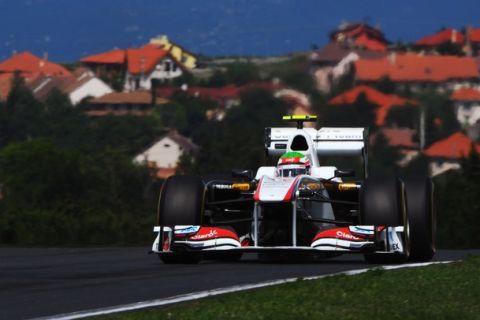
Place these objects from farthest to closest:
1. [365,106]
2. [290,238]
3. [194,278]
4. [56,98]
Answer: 1. [56,98]
2. [365,106]
3. [290,238]
4. [194,278]

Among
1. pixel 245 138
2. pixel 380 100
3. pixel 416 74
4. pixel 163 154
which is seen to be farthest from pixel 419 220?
pixel 163 154

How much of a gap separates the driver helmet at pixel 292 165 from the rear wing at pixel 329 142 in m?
1.67

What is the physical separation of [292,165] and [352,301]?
8150 mm

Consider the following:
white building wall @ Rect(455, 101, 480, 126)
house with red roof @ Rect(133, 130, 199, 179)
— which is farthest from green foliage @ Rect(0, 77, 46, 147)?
white building wall @ Rect(455, 101, 480, 126)

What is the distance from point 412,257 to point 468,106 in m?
133

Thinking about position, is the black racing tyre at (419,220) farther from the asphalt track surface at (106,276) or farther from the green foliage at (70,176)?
the green foliage at (70,176)

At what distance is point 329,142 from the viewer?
24.9 meters

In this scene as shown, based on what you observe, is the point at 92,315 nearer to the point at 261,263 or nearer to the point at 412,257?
the point at 261,263

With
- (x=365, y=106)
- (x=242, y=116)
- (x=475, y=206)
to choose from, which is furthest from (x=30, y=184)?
(x=475, y=206)

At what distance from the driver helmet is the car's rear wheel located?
1422 millimetres

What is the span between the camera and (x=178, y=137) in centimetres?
18762

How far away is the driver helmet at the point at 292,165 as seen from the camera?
22812 mm

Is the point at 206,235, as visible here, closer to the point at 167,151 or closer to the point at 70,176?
the point at 70,176

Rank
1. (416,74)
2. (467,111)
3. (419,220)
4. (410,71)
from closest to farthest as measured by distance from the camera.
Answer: (419,220) → (467,111) → (416,74) → (410,71)
